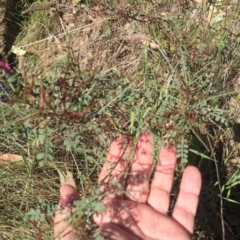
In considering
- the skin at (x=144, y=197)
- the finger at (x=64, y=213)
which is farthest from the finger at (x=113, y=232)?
the finger at (x=64, y=213)

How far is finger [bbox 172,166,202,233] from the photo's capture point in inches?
79.9

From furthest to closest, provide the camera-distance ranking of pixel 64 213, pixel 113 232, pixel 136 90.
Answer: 1. pixel 136 90
2. pixel 113 232
3. pixel 64 213

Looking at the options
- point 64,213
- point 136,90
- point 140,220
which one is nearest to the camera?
point 64,213

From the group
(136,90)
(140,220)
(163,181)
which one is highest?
(136,90)

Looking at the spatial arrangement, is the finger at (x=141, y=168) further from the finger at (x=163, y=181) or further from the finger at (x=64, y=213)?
the finger at (x=64, y=213)

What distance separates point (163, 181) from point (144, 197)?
12 cm

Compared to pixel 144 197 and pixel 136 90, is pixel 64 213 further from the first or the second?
pixel 136 90

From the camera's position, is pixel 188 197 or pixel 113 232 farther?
pixel 188 197

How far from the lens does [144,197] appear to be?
2020mm

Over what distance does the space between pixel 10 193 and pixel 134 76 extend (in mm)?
993


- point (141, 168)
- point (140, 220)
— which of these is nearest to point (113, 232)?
point (140, 220)

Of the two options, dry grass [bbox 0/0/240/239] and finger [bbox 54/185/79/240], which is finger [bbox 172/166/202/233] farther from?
finger [bbox 54/185/79/240]

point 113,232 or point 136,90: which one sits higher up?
point 136,90

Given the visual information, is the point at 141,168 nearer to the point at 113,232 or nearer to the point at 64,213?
the point at 113,232
